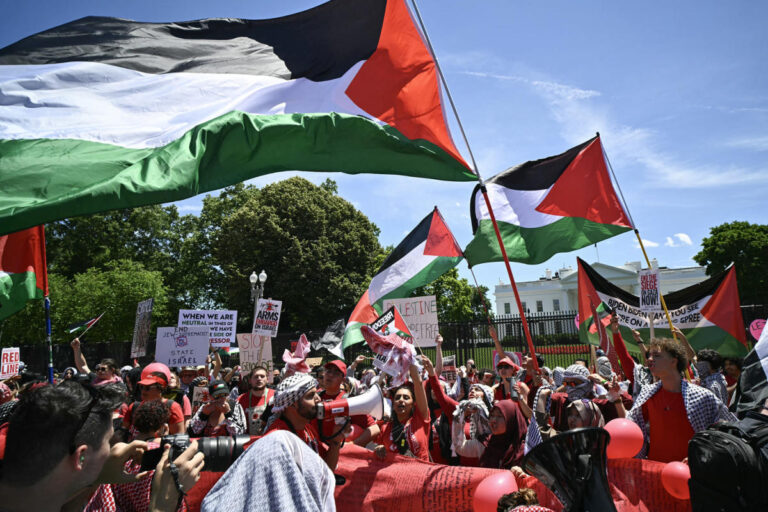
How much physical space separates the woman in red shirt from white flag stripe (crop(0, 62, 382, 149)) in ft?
8.87

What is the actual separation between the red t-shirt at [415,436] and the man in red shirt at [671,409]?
1655mm

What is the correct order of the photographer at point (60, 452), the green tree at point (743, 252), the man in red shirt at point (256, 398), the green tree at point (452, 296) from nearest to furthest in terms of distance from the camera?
the photographer at point (60, 452)
the man in red shirt at point (256, 398)
the green tree at point (743, 252)
the green tree at point (452, 296)

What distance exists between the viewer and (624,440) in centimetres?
337

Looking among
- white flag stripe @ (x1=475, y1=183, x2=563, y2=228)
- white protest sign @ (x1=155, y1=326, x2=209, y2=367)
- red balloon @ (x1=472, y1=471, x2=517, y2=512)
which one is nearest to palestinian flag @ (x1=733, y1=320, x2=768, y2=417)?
red balloon @ (x1=472, y1=471, x2=517, y2=512)

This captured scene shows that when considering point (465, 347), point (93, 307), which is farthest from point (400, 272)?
point (93, 307)

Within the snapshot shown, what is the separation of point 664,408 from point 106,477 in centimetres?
350

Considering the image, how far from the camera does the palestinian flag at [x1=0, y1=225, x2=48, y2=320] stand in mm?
6293

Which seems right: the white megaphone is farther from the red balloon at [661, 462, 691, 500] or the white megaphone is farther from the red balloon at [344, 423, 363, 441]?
the red balloon at [661, 462, 691, 500]

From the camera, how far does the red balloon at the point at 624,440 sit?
336cm

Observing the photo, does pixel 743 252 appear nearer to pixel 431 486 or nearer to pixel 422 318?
pixel 422 318

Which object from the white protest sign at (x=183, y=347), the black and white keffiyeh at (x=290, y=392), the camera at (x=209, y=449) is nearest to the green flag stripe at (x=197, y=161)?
the black and white keffiyeh at (x=290, y=392)

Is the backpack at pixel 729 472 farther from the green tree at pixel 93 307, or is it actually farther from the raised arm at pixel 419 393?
the green tree at pixel 93 307

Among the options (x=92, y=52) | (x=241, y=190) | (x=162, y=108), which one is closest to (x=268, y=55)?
(x=162, y=108)

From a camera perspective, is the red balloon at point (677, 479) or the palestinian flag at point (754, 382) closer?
the palestinian flag at point (754, 382)
